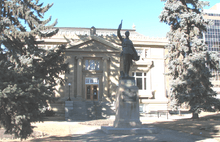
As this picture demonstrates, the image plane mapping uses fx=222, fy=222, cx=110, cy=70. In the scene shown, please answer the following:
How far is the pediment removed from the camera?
104 feet

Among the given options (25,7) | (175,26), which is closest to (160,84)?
(175,26)

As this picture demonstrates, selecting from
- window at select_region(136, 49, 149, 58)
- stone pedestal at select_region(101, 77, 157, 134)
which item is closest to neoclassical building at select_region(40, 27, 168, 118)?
window at select_region(136, 49, 149, 58)

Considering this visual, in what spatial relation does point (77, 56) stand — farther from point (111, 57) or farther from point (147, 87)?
point (147, 87)

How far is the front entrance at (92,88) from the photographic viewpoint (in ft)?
107

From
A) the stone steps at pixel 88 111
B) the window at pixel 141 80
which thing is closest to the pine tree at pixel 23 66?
the stone steps at pixel 88 111

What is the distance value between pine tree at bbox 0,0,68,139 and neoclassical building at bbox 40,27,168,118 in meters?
9.71

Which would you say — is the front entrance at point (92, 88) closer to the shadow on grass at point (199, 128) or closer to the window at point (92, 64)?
the window at point (92, 64)

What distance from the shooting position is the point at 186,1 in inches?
939

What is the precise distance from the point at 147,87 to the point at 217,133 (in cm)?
2193

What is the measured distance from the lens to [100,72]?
107 ft

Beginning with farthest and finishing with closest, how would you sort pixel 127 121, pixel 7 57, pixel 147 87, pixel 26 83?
pixel 147 87, pixel 7 57, pixel 127 121, pixel 26 83

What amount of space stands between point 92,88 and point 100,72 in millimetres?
2669

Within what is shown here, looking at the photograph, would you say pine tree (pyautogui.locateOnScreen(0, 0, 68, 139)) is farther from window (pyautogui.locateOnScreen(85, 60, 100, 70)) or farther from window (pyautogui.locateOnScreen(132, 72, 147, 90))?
window (pyautogui.locateOnScreen(132, 72, 147, 90))

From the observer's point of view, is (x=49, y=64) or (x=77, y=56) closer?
(x=49, y=64)
